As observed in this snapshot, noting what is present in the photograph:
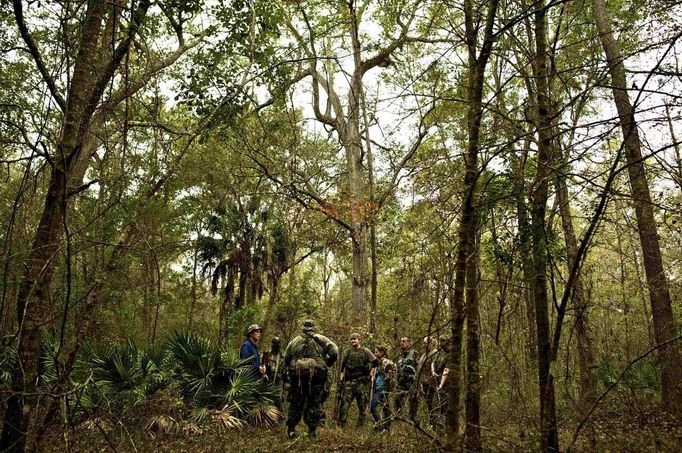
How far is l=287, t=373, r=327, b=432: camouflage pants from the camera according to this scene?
7.49 metres

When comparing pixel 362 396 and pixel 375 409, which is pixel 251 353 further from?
pixel 375 409

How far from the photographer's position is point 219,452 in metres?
6.44

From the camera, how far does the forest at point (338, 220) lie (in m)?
3.47

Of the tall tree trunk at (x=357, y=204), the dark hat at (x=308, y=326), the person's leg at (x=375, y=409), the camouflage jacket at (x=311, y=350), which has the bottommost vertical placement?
the person's leg at (x=375, y=409)

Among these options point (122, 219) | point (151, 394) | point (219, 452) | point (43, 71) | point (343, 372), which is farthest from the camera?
point (122, 219)

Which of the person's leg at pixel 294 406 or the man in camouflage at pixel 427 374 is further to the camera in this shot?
the person's leg at pixel 294 406

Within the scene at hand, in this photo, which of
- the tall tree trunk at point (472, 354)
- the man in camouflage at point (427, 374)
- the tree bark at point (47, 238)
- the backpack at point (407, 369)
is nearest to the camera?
the man in camouflage at point (427, 374)

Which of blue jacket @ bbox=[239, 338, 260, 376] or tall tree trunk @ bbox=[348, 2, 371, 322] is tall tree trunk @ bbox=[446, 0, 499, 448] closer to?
blue jacket @ bbox=[239, 338, 260, 376]

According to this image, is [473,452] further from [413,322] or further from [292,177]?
[413,322]

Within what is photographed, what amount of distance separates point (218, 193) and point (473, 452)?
774 inches

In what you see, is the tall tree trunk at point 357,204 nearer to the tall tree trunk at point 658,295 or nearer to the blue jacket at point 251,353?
the blue jacket at point 251,353

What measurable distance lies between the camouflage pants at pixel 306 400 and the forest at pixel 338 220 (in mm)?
330

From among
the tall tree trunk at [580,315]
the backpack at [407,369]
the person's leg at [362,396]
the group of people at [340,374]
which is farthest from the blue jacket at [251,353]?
the tall tree trunk at [580,315]

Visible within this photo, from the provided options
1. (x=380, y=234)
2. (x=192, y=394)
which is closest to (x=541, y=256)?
(x=192, y=394)
